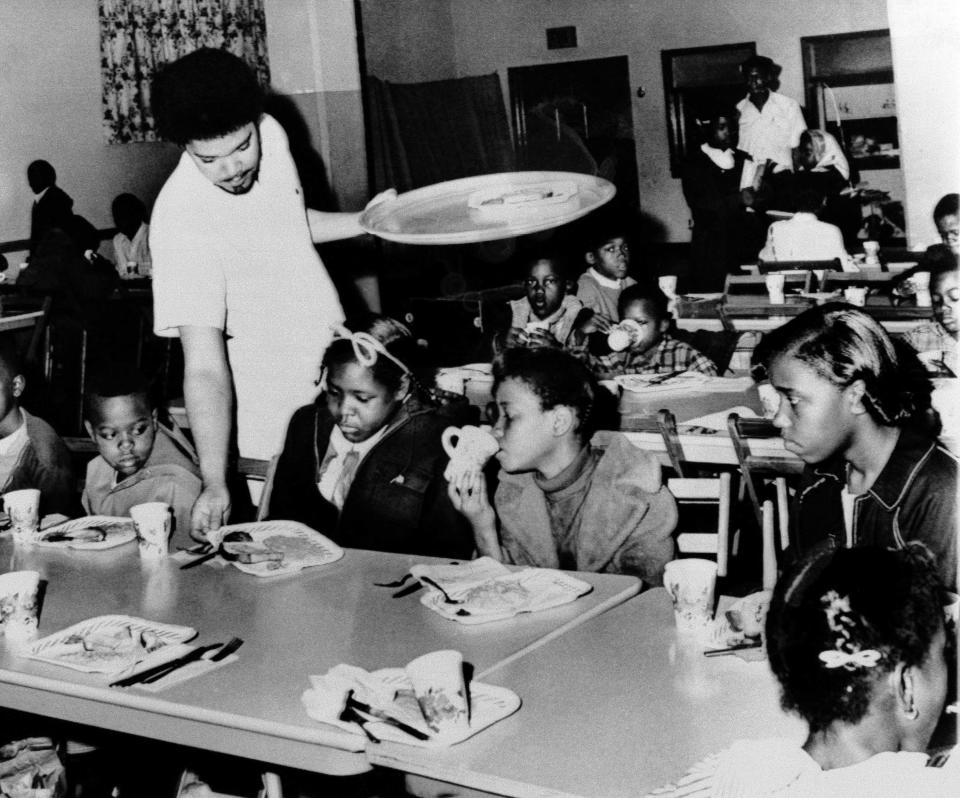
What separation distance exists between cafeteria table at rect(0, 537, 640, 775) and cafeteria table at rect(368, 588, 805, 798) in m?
0.10

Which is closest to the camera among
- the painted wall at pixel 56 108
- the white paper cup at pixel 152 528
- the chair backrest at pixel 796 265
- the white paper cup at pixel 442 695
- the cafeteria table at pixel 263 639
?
the white paper cup at pixel 442 695

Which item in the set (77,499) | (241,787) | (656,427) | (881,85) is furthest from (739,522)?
(77,499)

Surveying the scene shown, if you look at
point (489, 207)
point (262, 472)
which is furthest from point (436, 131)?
point (262, 472)

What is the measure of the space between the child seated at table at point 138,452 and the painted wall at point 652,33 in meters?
1.33

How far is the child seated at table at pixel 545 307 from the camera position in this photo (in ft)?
10.8

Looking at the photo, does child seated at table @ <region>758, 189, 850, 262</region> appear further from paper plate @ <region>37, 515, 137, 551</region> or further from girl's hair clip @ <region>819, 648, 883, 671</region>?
paper plate @ <region>37, 515, 137, 551</region>

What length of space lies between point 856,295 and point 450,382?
115 cm

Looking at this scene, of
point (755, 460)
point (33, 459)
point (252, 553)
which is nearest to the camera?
point (252, 553)

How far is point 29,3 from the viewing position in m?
3.72

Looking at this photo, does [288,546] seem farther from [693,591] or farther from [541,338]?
[541,338]

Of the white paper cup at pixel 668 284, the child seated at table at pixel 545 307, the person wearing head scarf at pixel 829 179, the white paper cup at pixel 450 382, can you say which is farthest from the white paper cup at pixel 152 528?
the person wearing head scarf at pixel 829 179

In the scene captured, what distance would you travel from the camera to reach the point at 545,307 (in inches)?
135

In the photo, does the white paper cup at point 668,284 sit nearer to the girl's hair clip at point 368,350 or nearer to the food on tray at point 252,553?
the girl's hair clip at point 368,350

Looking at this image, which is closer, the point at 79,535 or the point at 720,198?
the point at 79,535
